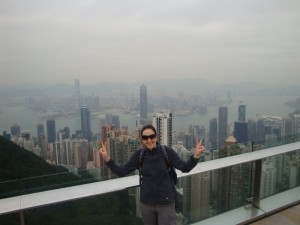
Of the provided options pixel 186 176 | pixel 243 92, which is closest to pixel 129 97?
pixel 243 92

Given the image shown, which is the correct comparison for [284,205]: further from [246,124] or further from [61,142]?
[61,142]

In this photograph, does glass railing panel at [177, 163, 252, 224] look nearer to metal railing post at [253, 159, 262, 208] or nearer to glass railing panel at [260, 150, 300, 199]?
metal railing post at [253, 159, 262, 208]

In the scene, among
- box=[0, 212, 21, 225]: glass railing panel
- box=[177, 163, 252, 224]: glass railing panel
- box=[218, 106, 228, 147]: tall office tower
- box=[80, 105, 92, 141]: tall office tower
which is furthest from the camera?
box=[80, 105, 92, 141]: tall office tower

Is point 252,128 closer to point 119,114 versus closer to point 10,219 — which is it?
point 119,114

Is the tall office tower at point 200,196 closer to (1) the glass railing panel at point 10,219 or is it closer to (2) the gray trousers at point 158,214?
(2) the gray trousers at point 158,214

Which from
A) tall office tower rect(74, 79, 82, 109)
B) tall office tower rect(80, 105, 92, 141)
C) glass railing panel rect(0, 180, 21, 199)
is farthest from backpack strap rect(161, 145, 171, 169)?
tall office tower rect(74, 79, 82, 109)
